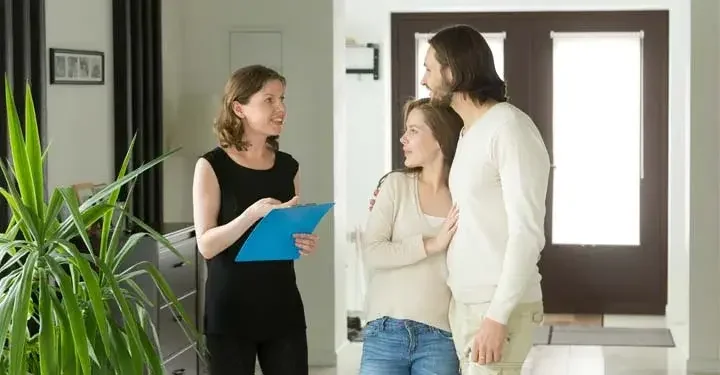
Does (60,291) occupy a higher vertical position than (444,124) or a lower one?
lower

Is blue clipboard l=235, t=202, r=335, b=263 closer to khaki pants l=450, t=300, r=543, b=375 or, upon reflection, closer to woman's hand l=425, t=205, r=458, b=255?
woman's hand l=425, t=205, r=458, b=255

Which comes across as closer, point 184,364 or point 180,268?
point 180,268

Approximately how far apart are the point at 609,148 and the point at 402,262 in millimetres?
6088

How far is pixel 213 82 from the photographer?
20.6 ft

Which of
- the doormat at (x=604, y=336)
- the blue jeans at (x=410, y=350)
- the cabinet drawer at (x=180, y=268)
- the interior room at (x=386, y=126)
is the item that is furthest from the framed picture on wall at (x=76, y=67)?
the doormat at (x=604, y=336)

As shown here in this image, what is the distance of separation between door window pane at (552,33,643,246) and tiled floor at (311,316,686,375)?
5.99 ft

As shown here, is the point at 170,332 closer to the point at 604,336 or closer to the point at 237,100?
the point at 237,100

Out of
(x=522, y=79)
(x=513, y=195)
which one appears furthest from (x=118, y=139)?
(x=522, y=79)

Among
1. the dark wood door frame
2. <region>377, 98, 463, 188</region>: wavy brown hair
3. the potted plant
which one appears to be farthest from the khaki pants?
the dark wood door frame

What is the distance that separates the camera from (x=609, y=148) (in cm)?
861

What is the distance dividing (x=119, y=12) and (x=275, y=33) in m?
1.08

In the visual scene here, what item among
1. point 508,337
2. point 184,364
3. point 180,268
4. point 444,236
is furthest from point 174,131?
point 508,337

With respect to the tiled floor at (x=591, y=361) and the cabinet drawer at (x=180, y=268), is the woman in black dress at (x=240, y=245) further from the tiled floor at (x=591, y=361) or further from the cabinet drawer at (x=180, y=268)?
the tiled floor at (x=591, y=361)

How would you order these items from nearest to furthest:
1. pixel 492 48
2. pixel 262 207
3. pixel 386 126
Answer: pixel 262 207 < pixel 386 126 < pixel 492 48
